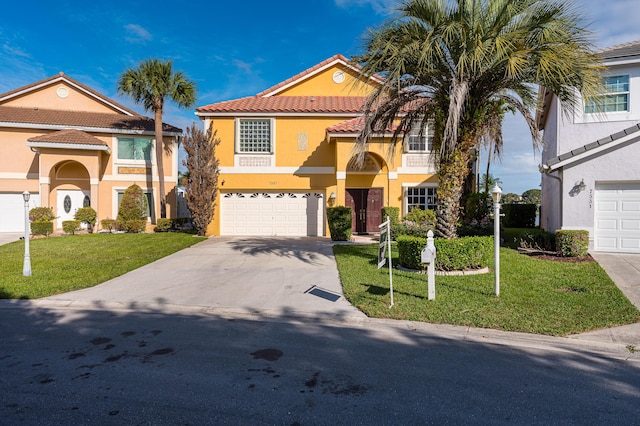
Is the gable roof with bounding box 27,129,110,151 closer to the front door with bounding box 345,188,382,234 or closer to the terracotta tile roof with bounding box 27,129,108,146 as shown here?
the terracotta tile roof with bounding box 27,129,108,146

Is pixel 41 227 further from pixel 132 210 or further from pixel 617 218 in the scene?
pixel 617 218

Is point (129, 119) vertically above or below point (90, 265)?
above

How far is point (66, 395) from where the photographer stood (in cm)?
382

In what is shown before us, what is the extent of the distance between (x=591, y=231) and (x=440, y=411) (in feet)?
37.0

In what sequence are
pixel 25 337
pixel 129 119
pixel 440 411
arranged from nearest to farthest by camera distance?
pixel 440 411 < pixel 25 337 < pixel 129 119

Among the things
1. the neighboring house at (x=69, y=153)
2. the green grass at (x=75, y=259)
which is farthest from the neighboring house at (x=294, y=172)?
the neighboring house at (x=69, y=153)

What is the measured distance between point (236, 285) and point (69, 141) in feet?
51.9

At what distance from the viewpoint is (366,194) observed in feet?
63.5

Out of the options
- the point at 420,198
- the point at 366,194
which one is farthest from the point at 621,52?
the point at 366,194

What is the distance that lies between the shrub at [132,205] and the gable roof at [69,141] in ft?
8.77

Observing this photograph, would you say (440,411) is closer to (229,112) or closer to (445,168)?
(445,168)

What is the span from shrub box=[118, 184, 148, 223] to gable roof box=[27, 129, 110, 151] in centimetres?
267

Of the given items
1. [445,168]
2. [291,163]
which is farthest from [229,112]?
[445,168]

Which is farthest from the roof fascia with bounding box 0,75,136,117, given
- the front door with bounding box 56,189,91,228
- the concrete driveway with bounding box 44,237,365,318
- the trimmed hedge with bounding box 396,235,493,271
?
the trimmed hedge with bounding box 396,235,493,271
